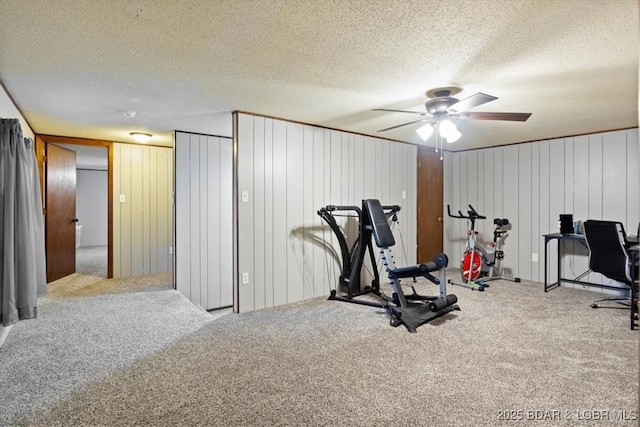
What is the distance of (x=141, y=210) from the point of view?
5.43 meters

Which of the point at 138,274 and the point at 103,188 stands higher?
the point at 103,188


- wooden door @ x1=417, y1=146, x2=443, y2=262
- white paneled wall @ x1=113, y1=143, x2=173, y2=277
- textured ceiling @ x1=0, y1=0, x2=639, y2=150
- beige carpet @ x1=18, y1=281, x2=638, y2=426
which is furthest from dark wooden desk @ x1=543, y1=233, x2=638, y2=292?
white paneled wall @ x1=113, y1=143, x2=173, y2=277

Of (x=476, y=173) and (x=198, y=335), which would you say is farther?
(x=476, y=173)

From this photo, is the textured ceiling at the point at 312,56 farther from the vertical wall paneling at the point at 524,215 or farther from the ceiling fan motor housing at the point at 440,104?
the vertical wall paneling at the point at 524,215

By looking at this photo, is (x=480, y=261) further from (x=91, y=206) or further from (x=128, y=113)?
(x=91, y=206)

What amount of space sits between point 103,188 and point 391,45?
9860 mm

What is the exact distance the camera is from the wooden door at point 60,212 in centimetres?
493

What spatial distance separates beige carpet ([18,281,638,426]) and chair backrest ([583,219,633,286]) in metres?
0.48

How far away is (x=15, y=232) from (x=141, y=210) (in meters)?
2.93

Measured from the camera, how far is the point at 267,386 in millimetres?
2111

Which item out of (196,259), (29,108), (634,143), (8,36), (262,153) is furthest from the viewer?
(196,259)

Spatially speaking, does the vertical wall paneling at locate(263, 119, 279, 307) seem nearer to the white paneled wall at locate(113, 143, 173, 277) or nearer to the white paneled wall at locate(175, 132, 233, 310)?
the white paneled wall at locate(175, 132, 233, 310)

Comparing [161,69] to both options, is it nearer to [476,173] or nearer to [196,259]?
[196,259]

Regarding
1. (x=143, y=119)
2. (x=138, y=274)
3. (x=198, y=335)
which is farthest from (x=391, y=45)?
(x=138, y=274)
